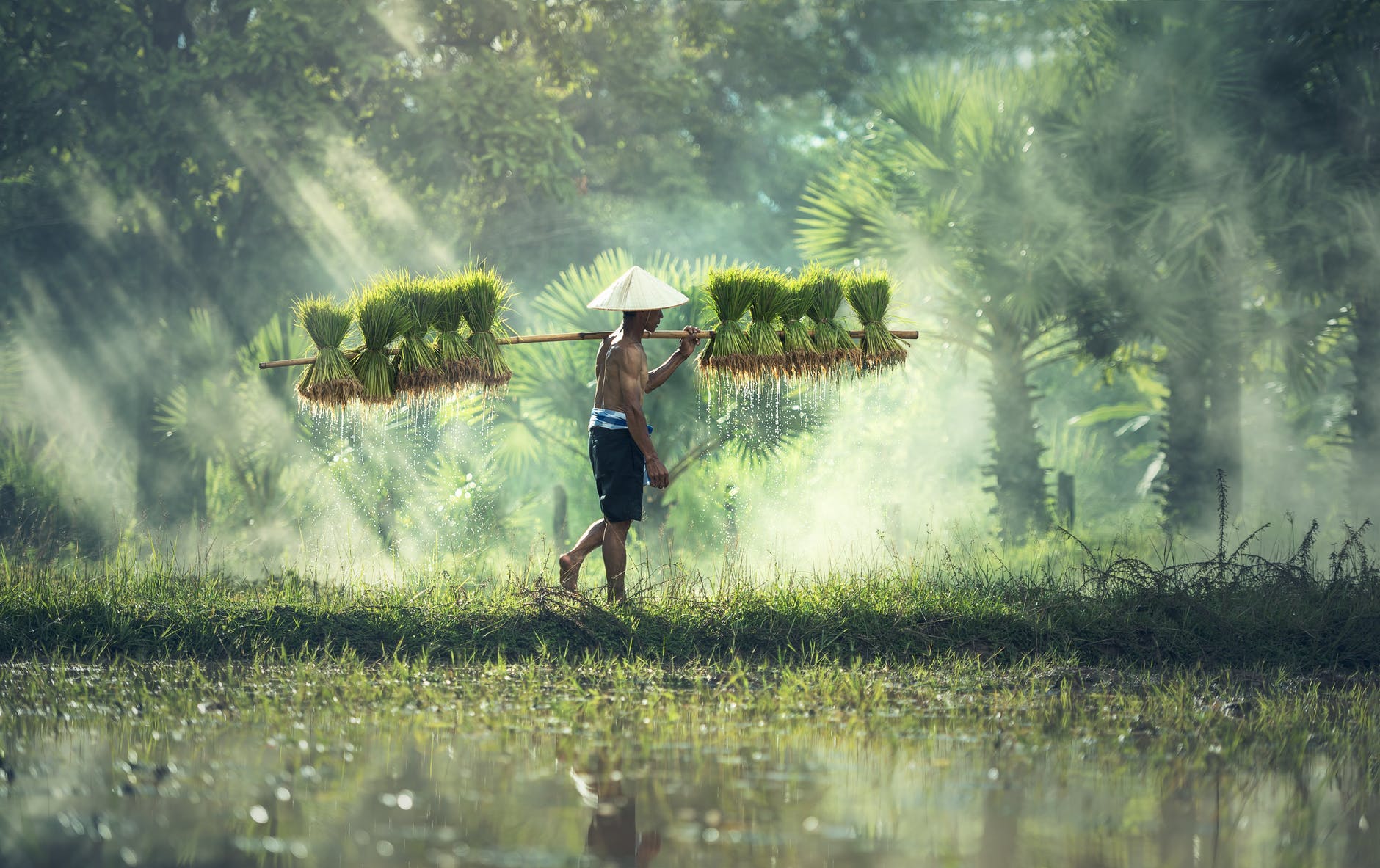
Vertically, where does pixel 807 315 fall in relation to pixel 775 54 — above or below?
below

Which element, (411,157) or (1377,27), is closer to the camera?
(1377,27)

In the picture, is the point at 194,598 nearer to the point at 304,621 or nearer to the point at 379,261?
the point at 304,621

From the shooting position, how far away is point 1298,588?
25.7 feet

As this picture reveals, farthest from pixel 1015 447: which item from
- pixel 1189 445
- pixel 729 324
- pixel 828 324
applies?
pixel 729 324

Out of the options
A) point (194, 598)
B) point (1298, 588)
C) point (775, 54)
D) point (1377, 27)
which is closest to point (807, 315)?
point (1298, 588)

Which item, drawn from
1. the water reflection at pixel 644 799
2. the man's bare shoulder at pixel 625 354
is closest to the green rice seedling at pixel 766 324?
the man's bare shoulder at pixel 625 354

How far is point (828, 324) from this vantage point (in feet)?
26.7

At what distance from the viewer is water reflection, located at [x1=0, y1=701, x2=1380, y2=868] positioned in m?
3.57

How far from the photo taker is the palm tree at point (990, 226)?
14.5 meters

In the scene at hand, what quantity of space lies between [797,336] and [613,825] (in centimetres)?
469

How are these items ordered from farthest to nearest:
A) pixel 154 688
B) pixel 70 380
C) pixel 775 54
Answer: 1. pixel 775 54
2. pixel 70 380
3. pixel 154 688

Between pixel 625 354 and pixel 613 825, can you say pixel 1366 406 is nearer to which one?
pixel 625 354

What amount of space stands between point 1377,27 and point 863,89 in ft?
40.0

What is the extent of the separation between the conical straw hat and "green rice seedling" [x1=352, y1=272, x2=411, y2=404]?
4.16 ft
